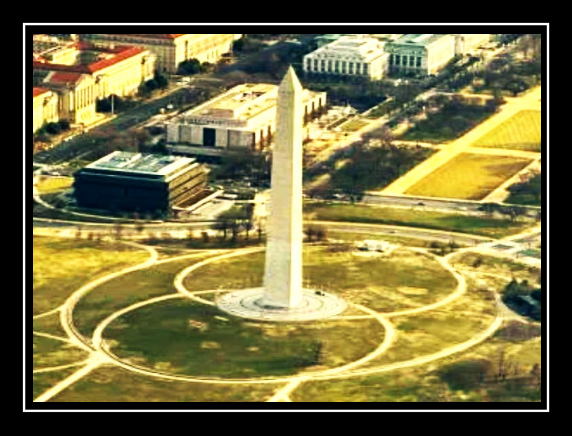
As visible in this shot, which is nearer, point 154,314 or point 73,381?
point 73,381

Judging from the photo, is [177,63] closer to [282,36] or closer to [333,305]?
[282,36]

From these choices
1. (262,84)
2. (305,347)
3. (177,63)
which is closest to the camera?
(305,347)

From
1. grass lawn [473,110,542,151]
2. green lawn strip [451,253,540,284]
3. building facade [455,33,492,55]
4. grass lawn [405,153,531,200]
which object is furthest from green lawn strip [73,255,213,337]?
building facade [455,33,492,55]

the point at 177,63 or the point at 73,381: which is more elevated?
the point at 177,63

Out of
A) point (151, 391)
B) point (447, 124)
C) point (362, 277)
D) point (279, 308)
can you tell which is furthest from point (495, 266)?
point (447, 124)

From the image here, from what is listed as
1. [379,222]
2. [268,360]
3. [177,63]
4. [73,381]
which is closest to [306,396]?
[268,360]
